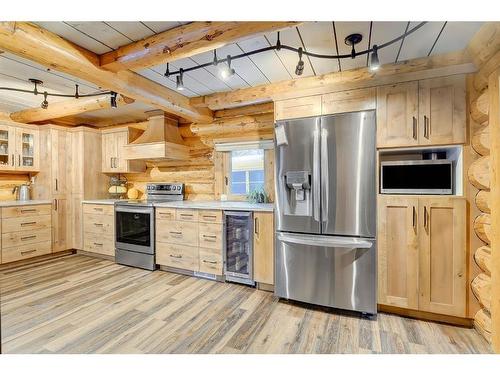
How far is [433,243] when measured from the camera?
2121 mm

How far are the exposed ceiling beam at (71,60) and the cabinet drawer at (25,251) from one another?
2.90m

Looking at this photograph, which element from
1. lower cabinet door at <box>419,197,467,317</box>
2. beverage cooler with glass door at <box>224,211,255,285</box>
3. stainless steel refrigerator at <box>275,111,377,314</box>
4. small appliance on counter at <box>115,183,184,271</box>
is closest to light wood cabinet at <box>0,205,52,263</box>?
small appliance on counter at <box>115,183,184,271</box>

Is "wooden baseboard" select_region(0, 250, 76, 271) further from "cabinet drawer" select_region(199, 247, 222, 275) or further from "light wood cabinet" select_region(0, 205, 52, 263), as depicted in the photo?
"cabinet drawer" select_region(199, 247, 222, 275)

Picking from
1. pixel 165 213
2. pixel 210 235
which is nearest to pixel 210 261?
pixel 210 235

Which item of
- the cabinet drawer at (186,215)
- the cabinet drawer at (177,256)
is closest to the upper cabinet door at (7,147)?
the cabinet drawer at (177,256)

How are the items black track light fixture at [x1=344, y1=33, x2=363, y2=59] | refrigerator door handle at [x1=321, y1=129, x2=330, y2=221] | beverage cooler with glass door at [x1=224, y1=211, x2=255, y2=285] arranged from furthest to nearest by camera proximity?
beverage cooler with glass door at [x1=224, y1=211, x2=255, y2=285] → refrigerator door handle at [x1=321, y1=129, x2=330, y2=221] → black track light fixture at [x1=344, y1=33, x2=363, y2=59]

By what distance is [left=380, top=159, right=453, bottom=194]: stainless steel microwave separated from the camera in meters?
2.12

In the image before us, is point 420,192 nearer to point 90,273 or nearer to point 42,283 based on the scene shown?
point 90,273

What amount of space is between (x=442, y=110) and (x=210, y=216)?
8.22 ft

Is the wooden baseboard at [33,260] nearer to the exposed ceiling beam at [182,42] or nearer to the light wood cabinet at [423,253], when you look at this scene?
the exposed ceiling beam at [182,42]

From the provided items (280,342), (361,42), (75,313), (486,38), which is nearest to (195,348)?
(280,342)

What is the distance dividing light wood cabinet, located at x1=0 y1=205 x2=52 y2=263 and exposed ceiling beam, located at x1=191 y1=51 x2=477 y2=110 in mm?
3498

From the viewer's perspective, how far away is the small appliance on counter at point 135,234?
345 cm
